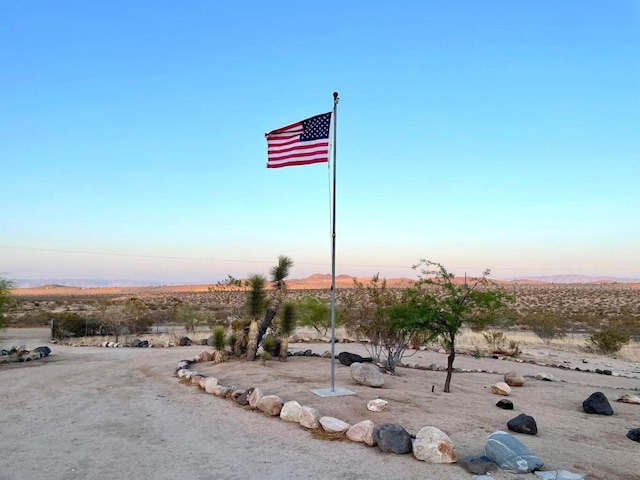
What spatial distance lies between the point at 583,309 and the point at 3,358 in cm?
4982

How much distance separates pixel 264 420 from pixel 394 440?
115 inches

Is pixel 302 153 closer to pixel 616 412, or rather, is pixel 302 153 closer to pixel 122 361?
pixel 616 412

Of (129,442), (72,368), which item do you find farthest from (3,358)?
(129,442)

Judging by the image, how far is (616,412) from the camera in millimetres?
11953

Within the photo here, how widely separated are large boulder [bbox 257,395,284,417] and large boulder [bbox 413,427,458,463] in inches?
128

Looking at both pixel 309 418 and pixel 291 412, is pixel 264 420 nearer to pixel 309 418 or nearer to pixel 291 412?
pixel 291 412

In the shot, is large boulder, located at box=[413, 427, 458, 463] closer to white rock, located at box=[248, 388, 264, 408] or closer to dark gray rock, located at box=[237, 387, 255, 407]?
white rock, located at box=[248, 388, 264, 408]

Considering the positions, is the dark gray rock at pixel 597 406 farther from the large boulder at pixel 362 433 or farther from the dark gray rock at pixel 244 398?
the dark gray rock at pixel 244 398

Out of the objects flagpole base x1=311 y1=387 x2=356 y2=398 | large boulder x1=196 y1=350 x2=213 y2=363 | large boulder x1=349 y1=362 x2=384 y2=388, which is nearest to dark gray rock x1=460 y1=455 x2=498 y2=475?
flagpole base x1=311 y1=387 x2=356 y2=398

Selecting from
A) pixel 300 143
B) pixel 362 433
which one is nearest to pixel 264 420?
pixel 362 433

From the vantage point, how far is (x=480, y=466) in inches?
281

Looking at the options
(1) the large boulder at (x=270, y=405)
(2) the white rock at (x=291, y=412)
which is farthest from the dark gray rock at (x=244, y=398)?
(2) the white rock at (x=291, y=412)

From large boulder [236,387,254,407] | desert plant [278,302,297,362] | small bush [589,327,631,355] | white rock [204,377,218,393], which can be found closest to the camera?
large boulder [236,387,254,407]

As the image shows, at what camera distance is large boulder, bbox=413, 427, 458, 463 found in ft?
24.6
